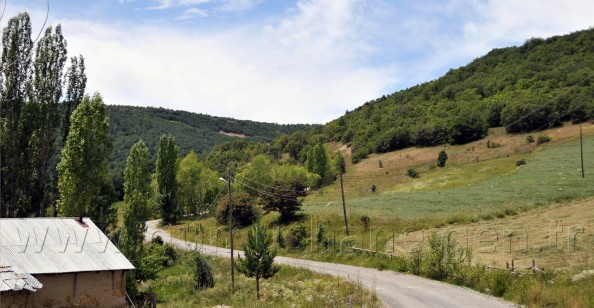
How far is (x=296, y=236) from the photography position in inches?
1943

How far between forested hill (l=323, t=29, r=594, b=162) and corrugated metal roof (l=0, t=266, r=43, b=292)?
264 ft

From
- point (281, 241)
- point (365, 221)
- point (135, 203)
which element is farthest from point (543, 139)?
point (135, 203)

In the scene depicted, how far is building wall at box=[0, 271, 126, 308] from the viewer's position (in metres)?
21.7

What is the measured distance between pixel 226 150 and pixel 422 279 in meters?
138

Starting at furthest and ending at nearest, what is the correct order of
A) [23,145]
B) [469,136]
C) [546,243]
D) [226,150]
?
[226,150] → [469,136] → [23,145] → [546,243]

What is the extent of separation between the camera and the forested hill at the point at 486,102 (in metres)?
106

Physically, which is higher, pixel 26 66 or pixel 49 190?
pixel 26 66

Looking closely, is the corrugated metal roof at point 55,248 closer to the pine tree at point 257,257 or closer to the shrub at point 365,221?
the pine tree at point 257,257

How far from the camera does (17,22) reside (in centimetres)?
3797

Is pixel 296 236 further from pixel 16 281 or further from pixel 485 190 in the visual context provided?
pixel 16 281

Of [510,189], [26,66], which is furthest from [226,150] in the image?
[26,66]

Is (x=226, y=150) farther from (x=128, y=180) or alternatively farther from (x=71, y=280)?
(x=71, y=280)

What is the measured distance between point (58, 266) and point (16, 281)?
2633mm

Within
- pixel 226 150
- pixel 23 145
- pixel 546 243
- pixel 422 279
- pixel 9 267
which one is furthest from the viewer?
pixel 226 150
